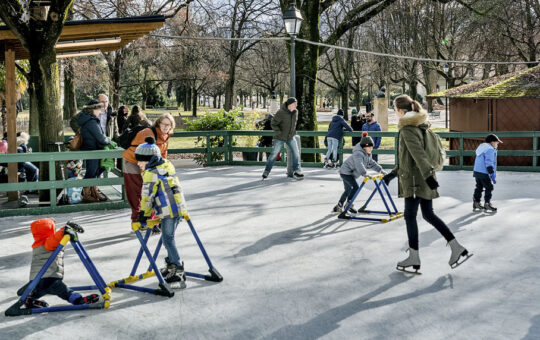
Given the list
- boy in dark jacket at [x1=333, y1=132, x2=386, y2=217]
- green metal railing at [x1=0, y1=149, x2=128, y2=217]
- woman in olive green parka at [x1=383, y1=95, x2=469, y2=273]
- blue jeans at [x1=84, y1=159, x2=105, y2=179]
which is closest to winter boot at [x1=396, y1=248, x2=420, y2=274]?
woman in olive green parka at [x1=383, y1=95, x2=469, y2=273]

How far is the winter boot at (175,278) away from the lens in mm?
5875

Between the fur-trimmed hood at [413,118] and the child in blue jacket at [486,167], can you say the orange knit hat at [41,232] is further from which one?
the child in blue jacket at [486,167]

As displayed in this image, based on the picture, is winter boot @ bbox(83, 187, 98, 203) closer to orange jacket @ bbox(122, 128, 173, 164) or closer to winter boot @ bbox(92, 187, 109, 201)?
winter boot @ bbox(92, 187, 109, 201)

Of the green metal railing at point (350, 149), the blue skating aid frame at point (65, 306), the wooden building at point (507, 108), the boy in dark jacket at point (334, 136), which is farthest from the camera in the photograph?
the wooden building at point (507, 108)

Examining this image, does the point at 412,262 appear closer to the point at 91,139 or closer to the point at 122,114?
the point at 91,139

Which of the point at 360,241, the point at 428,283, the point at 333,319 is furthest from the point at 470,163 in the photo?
the point at 333,319

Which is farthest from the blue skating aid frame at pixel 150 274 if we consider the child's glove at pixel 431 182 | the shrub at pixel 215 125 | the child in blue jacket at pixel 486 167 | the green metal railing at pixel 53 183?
the shrub at pixel 215 125

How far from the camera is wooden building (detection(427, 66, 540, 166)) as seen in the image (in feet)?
52.7

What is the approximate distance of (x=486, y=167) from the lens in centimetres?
936

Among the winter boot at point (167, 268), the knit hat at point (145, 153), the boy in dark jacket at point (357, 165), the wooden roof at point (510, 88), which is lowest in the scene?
the winter boot at point (167, 268)

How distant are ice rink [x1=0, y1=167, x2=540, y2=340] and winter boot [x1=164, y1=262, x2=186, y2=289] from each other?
103 mm

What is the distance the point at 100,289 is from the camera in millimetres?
5398

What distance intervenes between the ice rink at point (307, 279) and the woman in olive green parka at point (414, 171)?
0.88 feet

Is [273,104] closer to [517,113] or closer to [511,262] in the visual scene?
[517,113]
